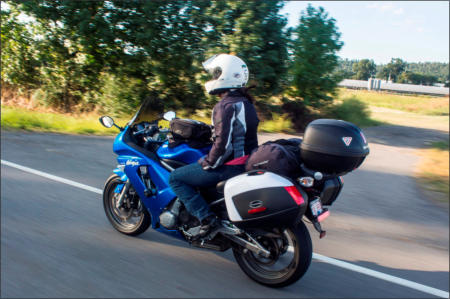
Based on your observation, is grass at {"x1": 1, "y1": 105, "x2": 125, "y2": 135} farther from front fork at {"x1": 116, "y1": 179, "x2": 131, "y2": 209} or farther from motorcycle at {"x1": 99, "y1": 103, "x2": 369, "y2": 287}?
motorcycle at {"x1": 99, "y1": 103, "x2": 369, "y2": 287}

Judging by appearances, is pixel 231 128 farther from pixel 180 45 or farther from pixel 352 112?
pixel 352 112

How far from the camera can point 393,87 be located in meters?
17.5

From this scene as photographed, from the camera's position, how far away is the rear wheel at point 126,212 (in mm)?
4359

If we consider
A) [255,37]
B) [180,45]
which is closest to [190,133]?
[255,37]

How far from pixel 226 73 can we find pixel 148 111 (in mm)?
1231

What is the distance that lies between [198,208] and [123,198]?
3.86 feet

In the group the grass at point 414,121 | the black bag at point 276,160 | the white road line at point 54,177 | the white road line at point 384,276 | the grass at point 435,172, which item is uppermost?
the black bag at point 276,160

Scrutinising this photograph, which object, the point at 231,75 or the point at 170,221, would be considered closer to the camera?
the point at 231,75

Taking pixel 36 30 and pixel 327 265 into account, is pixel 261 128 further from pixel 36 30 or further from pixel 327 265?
pixel 36 30

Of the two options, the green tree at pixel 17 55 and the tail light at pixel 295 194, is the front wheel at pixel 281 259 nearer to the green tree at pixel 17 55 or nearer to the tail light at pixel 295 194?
the tail light at pixel 295 194

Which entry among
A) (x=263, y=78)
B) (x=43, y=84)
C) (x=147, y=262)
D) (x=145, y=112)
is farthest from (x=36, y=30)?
(x=147, y=262)

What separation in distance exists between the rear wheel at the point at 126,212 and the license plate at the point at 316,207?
1.87 metres

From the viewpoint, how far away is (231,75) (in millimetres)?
3551

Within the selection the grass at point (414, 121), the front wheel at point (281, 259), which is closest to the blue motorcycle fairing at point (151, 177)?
the front wheel at point (281, 259)
